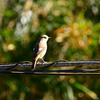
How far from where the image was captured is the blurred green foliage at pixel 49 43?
10.1 meters

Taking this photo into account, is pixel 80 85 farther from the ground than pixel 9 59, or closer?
closer

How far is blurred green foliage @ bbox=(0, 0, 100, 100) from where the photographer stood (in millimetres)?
10086

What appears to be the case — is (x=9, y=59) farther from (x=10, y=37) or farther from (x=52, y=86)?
(x=52, y=86)

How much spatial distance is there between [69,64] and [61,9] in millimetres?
6643

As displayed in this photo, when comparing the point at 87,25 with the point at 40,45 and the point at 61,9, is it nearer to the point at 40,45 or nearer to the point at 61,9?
the point at 61,9

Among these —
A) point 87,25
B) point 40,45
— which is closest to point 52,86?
point 87,25

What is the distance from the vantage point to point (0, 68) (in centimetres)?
433

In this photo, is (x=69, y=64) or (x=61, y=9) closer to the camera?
(x=69, y=64)

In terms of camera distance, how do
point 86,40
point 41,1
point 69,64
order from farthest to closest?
point 41,1 < point 86,40 < point 69,64

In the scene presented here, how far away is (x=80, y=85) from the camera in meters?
10.1

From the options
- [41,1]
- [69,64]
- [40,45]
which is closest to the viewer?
[69,64]

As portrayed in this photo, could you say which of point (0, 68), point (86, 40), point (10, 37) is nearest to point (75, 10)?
point (86, 40)

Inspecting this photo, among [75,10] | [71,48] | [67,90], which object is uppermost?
[75,10]

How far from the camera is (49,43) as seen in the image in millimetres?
10391
